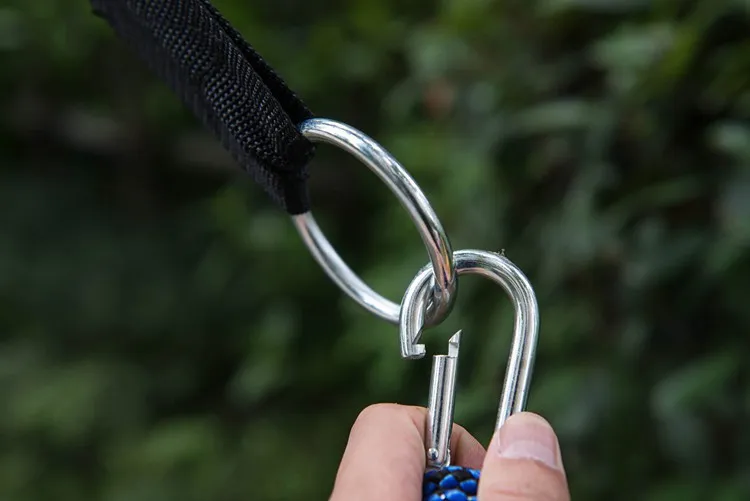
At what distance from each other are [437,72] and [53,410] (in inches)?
33.6

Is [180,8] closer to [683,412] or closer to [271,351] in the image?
[683,412]

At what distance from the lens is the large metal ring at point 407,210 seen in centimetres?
28

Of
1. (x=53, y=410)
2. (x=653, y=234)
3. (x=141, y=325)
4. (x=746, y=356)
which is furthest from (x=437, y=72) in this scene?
(x=53, y=410)

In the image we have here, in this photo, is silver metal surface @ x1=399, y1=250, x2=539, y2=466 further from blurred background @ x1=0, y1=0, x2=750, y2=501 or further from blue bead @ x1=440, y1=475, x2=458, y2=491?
blurred background @ x1=0, y1=0, x2=750, y2=501

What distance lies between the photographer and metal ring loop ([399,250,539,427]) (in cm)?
29

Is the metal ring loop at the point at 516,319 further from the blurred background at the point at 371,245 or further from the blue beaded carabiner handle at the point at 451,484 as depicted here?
the blurred background at the point at 371,245

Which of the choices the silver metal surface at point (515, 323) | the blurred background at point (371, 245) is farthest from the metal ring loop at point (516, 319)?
the blurred background at point (371, 245)

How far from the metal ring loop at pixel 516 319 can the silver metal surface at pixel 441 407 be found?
0.01 metres

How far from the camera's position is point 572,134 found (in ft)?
2.44

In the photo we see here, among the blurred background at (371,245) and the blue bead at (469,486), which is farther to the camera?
the blurred background at (371,245)

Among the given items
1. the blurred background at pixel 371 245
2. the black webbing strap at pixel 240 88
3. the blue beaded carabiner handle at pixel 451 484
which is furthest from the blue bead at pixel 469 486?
the blurred background at pixel 371 245

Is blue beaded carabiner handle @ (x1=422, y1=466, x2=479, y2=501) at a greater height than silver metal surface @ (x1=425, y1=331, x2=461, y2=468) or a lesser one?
lesser

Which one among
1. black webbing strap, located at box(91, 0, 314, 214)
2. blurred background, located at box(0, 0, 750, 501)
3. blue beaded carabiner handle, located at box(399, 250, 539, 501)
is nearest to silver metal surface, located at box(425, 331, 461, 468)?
blue beaded carabiner handle, located at box(399, 250, 539, 501)

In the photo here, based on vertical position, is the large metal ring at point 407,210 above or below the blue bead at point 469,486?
above
